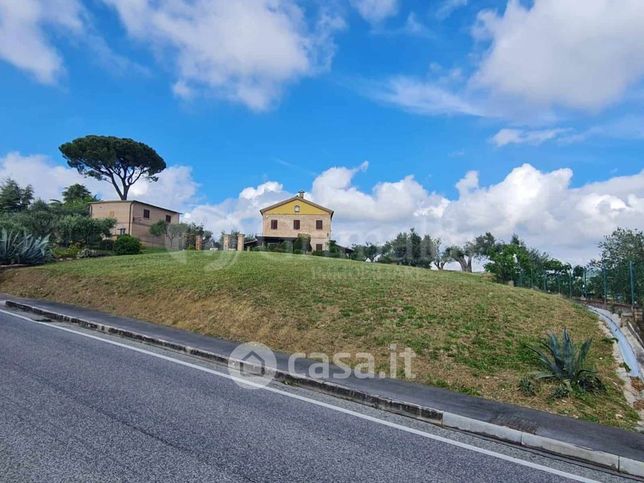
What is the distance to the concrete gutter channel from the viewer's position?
4.65 meters

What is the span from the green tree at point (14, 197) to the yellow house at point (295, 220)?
2694 cm

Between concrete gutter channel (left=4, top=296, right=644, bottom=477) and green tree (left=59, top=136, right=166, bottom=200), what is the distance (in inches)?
2185

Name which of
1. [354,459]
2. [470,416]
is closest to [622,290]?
[470,416]

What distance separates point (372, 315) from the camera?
1042 centimetres

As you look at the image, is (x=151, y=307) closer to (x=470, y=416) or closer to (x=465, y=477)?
(x=470, y=416)

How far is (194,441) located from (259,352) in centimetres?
438

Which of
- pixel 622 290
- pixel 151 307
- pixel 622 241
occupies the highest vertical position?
pixel 622 241

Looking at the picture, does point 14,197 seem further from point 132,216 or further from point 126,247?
point 126,247

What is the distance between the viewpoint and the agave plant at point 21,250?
19.2m

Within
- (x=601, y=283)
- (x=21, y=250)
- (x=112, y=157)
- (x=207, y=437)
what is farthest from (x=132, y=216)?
(x=207, y=437)

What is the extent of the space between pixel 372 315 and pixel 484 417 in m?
5.06

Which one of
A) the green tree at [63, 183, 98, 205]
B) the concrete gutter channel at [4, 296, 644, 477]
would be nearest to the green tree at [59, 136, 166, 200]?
the green tree at [63, 183, 98, 205]

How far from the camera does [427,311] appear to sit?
10664mm

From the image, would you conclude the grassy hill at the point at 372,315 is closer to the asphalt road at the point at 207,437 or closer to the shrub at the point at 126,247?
the asphalt road at the point at 207,437
